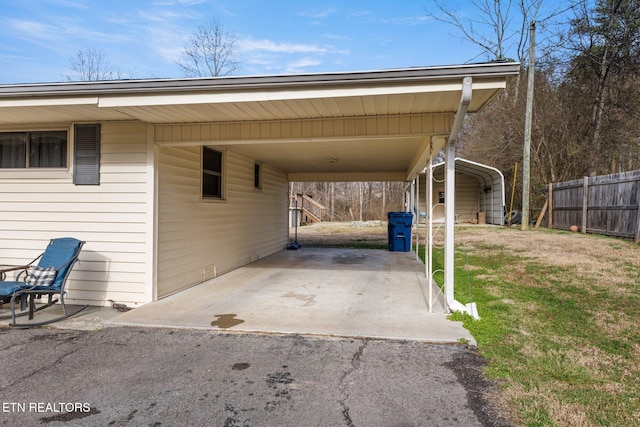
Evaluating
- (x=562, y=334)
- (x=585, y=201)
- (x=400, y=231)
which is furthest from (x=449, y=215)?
(x=585, y=201)

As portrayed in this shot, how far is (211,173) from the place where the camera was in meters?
6.71

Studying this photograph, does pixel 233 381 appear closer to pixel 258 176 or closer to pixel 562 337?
pixel 562 337

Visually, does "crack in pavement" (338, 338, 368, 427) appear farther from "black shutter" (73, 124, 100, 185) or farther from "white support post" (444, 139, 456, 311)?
"black shutter" (73, 124, 100, 185)

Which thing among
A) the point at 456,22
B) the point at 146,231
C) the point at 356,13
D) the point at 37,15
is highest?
the point at 456,22

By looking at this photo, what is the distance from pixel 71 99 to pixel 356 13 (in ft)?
45.1

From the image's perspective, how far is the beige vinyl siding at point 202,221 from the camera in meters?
5.27

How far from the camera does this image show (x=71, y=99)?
4160 millimetres

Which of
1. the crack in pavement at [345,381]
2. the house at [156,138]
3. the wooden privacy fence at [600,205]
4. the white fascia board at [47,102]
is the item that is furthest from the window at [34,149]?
the wooden privacy fence at [600,205]

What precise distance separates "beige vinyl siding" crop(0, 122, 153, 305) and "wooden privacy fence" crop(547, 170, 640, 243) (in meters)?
10.6

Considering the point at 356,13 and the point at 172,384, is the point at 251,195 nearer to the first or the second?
the point at 172,384

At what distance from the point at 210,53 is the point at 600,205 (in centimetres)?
1835

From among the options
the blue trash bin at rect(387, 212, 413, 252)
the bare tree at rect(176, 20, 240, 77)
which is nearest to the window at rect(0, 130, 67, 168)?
the blue trash bin at rect(387, 212, 413, 252)

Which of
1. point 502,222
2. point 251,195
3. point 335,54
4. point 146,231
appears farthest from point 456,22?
point 146,231

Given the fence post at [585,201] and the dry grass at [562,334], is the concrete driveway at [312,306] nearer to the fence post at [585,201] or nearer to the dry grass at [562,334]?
the dry grass at [562,334]
